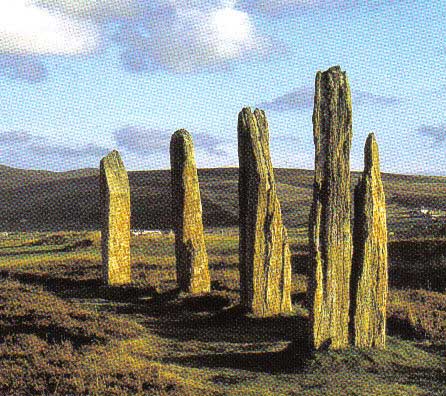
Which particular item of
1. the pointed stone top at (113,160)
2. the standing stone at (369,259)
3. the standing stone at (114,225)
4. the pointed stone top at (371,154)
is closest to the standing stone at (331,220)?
the standing stone at (369,259)

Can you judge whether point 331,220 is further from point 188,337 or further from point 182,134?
point 182,134

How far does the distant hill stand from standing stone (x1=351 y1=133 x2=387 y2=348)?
51153 millimetres

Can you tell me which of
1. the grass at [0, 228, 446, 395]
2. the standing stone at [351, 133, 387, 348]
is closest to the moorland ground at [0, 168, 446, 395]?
the grass at [0, 228, 446, 395]

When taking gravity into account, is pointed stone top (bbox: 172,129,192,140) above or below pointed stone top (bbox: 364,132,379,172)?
above

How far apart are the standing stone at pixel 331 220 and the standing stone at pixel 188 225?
25.8ft

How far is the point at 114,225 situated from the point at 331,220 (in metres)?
11.9

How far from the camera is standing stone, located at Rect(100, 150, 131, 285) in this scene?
2545 centimetres

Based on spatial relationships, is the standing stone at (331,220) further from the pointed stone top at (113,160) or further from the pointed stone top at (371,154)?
the pointed stone top at (113,160)

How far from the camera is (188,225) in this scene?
23031mm

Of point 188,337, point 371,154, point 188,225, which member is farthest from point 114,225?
point 371,154

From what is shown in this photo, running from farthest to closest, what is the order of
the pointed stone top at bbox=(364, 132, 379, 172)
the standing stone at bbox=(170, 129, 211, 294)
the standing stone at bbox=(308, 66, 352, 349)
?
the standing stone at bbox=(170, 129, 211, 294) < the pointed stone top at bbox=(364, 132, 379, 172) < the standing stone at bbox=(308, 66, 352, 349)

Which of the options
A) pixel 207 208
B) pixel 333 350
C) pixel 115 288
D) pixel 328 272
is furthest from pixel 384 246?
pixel 207 208

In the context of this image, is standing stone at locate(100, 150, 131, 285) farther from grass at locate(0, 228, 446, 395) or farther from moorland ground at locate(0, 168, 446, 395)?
moorland ground at locate(0, 168, 446, 395)

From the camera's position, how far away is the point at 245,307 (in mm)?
19828
